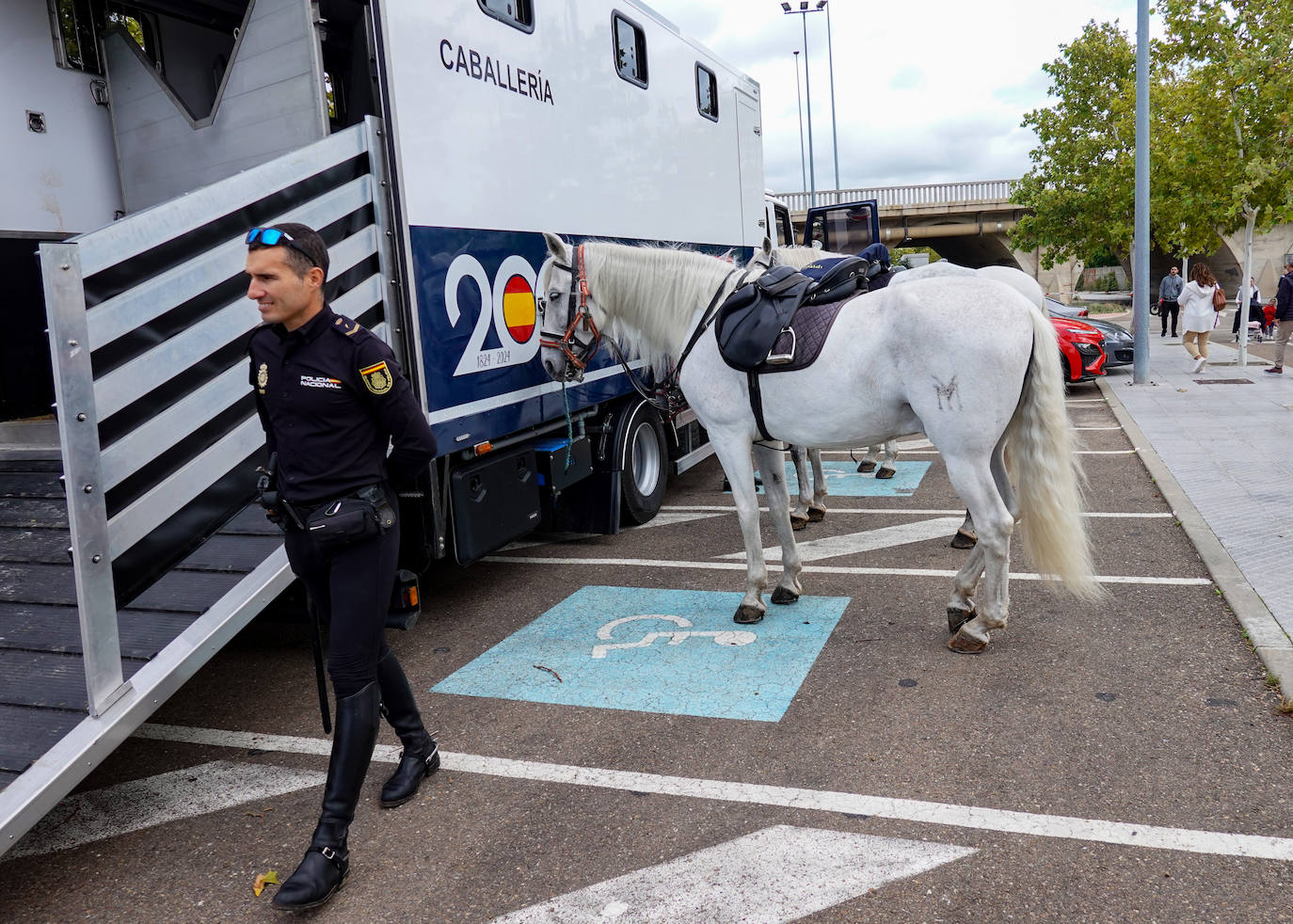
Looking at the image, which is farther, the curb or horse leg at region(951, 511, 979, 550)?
horse leg at region(951, 511, 979, 550)

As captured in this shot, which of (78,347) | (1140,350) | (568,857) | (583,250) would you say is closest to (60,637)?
(78,347)

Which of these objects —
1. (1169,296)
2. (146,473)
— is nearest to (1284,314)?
(1169,296)

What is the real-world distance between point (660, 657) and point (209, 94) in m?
4.42

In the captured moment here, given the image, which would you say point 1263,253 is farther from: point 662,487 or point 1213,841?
point 1213,841

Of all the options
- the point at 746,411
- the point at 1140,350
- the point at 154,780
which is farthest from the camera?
the point at 1140,350

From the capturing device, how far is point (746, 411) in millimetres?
4871

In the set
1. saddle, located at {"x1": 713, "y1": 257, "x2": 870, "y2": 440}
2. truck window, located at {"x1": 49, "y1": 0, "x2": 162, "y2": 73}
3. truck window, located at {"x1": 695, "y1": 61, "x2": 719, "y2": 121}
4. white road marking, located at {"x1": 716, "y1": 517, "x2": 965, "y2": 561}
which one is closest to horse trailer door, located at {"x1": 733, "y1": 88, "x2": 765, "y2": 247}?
truck window, located at {"x1": 695, "y1": 61, "x2": 719, "y2": 121}

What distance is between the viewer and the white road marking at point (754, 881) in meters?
2.68

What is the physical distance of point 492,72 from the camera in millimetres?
5035

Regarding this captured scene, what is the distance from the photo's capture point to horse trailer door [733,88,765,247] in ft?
30.5

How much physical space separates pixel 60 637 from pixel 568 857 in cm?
209

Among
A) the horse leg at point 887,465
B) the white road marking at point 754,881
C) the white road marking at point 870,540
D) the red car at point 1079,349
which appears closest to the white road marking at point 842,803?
the white road marking at point 754,881

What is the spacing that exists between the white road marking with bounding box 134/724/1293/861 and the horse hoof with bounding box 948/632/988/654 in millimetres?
1420

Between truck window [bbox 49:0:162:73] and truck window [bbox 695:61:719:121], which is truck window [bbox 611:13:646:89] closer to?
truck window [bbox 695:61:719:121]
